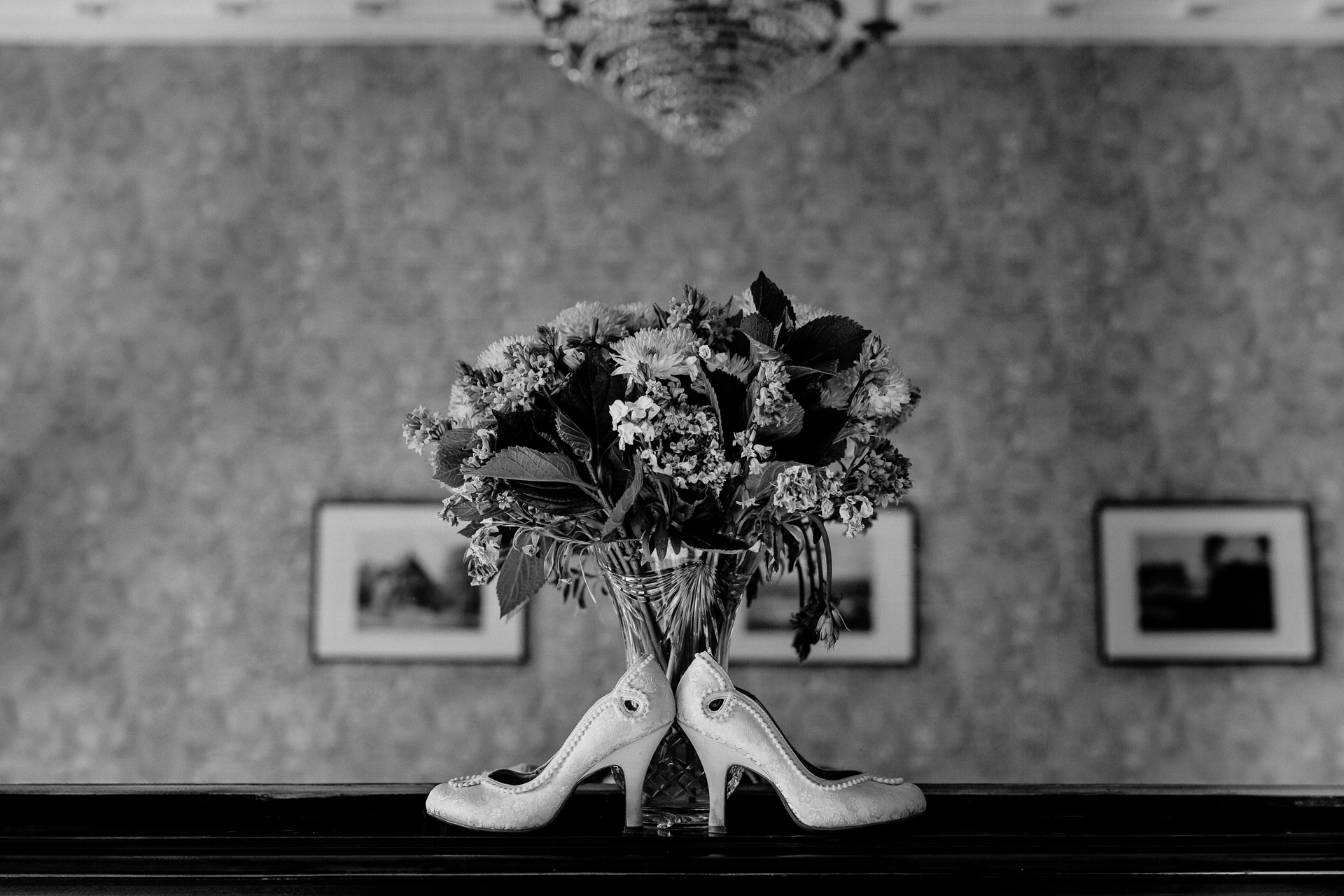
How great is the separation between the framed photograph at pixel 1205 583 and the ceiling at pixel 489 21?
1.66 meters

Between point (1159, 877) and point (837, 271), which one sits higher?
point (837, 271)

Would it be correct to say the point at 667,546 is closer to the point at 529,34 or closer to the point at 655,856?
the point at 655,856

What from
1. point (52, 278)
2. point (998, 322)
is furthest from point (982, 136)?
point (52, 278)

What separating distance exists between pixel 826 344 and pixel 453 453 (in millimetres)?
460

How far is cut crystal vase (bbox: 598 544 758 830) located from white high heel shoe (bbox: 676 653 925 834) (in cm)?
5

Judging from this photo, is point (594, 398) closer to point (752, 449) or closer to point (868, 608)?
point (752, 449)

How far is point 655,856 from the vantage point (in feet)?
3.70

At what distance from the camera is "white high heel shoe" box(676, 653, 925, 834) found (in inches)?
48.9

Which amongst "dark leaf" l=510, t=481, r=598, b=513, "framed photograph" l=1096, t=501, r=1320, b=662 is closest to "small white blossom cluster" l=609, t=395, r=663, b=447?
"dark leaf" l=510, t=481, r=598, b=513

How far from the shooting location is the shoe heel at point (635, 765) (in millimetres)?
A: 1253

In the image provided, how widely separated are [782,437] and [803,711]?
8.63ft

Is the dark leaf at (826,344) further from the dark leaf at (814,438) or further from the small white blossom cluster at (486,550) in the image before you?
the small white blossom cluster at (486,550)

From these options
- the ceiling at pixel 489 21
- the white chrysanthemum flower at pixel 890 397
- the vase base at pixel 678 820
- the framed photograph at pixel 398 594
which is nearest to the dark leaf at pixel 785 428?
the white chrysanthemum flower at pixel 890 397

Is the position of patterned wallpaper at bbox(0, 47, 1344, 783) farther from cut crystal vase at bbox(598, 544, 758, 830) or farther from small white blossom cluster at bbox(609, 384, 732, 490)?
small white blossom cluster at bbox(609, 384, 732, 490)
